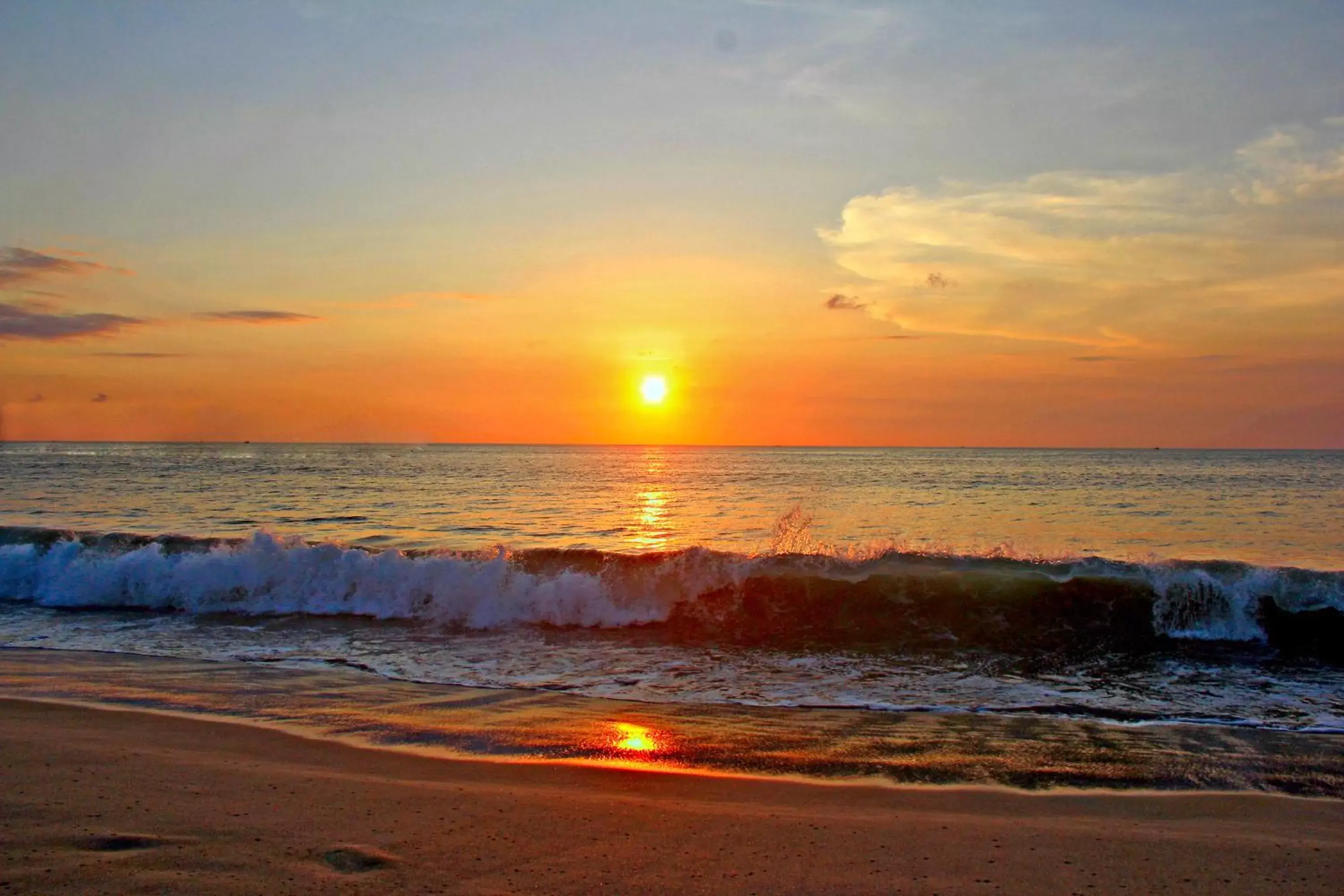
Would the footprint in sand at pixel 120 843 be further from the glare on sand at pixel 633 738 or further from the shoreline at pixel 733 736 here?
the glare on sand at pixel 633 738

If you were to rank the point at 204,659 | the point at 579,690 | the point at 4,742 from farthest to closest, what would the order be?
the point at 204,659 → the point at 579,690 → the point at 4,742

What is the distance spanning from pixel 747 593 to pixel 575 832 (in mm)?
10357

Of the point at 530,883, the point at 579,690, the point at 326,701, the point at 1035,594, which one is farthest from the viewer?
the point at 1035,594

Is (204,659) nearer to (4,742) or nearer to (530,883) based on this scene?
(4,742)

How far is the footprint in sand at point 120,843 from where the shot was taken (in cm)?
468

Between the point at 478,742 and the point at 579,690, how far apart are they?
8.47 ft

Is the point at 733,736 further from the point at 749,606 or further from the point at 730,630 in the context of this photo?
the point at 749,606

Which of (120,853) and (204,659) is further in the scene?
(204,659)

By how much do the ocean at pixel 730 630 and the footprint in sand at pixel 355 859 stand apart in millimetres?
2352

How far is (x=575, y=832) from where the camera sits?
17.0ft

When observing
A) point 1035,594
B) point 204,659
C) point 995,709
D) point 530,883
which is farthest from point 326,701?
point 1035,594

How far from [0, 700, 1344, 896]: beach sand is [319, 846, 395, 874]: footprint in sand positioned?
1 cm

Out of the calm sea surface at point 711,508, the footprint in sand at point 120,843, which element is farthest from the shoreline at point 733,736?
the calm sea surface at point 711,508

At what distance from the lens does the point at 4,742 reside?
267 inches
